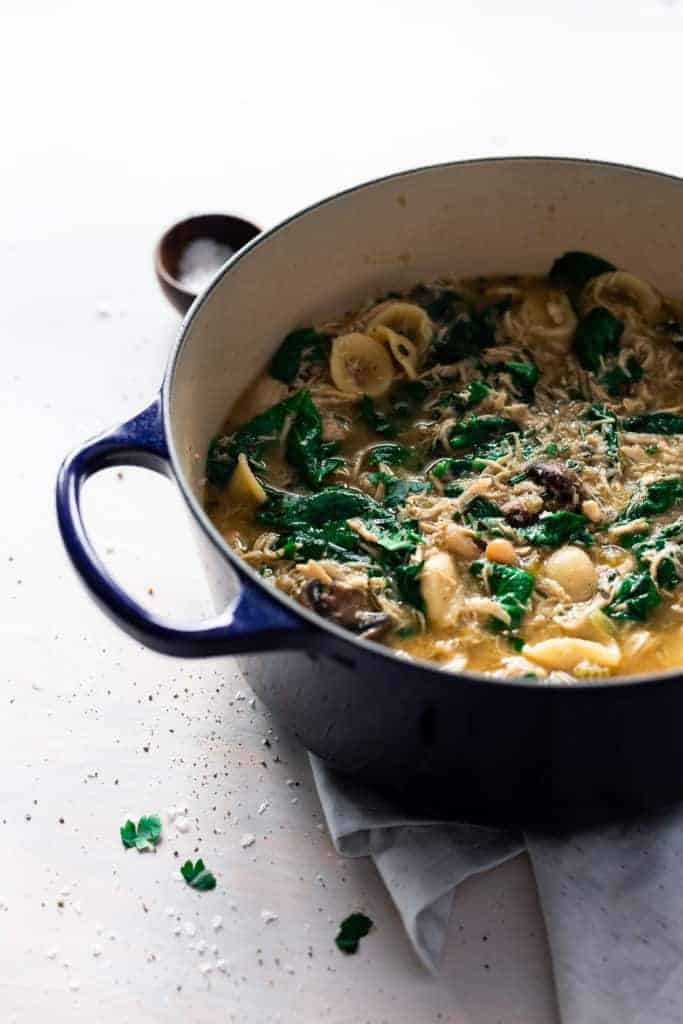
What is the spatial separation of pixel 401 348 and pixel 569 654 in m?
1.28

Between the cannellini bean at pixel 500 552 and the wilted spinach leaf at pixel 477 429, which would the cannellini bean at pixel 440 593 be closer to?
the cannellini bean at pixel 500 552

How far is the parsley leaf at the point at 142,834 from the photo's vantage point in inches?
127

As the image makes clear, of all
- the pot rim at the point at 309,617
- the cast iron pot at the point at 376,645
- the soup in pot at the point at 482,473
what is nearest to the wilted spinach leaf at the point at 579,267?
the soup in pot at the point at 482,473

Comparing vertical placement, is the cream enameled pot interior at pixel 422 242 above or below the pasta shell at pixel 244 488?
above

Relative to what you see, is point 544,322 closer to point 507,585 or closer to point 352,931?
point 507,585

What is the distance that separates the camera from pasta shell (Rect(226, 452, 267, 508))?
3.62 metres

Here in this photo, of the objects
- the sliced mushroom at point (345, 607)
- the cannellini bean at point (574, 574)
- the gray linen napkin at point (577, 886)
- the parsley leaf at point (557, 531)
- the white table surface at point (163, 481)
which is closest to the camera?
the gray linen napkin at point (577, 886)

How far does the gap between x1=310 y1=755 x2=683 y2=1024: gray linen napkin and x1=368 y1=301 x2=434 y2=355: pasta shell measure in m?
1.50

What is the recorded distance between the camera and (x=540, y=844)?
312 cm

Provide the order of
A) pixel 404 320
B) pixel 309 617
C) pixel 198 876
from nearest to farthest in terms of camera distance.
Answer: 1. pixel 309 617
2. pixel 198 876
3. pixel 404 320

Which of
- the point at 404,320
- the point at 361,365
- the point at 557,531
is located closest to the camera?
the point at 557,531

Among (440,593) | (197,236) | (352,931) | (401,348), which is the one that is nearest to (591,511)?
(440,593)

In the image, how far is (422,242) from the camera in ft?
13.7

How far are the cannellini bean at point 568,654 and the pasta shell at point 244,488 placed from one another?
0.87 m
